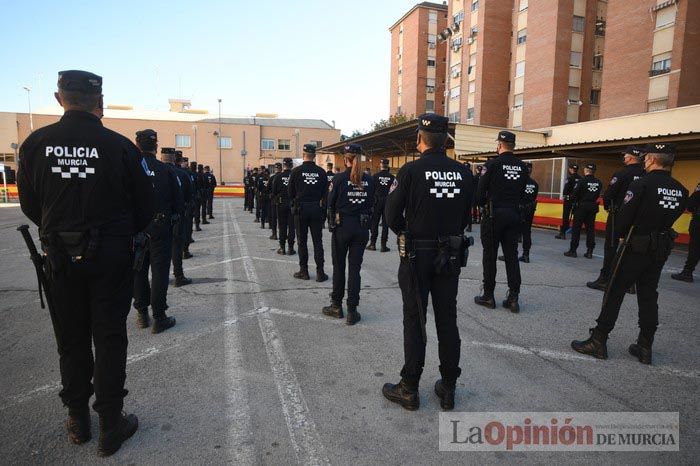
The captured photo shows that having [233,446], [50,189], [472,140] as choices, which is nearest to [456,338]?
[233,446]

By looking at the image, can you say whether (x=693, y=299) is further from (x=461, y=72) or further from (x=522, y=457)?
(x=461, y=72)

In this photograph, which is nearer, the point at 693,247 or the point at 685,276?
the point at 685,276

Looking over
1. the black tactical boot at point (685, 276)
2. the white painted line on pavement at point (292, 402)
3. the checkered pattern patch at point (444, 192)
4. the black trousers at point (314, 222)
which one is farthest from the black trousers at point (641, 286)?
the black tactical boot at point (685, 276)

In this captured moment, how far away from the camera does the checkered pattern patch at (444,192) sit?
3.12 meters

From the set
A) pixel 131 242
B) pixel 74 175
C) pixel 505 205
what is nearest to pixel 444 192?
pixel 131 242

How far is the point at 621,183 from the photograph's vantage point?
22.5 feet

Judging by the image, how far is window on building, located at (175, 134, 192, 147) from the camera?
5291 centimetres

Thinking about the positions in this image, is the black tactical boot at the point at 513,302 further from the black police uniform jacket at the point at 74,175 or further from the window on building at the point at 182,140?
the window on building at the point at 182,140

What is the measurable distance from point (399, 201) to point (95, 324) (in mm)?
2285

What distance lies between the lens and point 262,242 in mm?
11891

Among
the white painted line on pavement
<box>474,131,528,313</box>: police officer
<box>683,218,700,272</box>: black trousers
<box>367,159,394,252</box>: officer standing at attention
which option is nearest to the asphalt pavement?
the white painted line on pavement

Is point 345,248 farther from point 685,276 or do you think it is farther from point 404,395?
point 685,276

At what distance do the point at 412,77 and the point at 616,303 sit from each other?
188 feet

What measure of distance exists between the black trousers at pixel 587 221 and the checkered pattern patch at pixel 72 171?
Answer: 10330 mm
